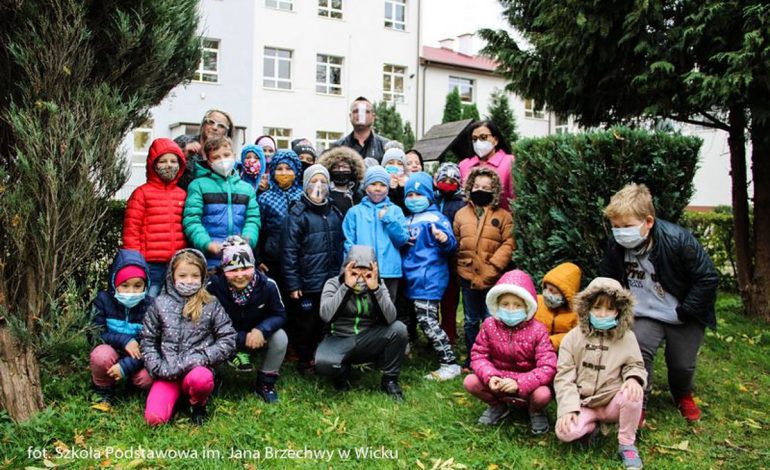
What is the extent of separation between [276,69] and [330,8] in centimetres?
409

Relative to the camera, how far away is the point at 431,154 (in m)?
10.5

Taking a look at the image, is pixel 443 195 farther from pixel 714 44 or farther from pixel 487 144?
pixel 714 44

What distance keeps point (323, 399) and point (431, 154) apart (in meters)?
6.07

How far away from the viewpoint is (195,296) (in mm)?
4859

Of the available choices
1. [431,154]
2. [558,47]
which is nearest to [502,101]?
[431,154]

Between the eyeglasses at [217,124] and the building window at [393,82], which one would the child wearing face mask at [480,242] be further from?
the building window at [393,82]

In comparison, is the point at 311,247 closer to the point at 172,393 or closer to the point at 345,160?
the point at 345,160

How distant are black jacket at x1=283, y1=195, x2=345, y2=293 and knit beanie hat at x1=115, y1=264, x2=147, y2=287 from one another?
4.24 ft

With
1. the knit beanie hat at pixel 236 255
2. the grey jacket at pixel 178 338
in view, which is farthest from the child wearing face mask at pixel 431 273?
the grey jacket at pixel 178 338

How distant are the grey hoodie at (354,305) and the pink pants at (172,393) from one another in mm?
1159

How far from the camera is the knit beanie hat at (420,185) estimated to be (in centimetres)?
617

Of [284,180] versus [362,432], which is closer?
[362,432]

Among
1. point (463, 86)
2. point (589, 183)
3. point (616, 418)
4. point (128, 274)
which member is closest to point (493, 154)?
point (589, 183)

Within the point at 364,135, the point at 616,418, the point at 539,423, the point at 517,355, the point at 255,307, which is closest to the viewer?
the point at 616,418
